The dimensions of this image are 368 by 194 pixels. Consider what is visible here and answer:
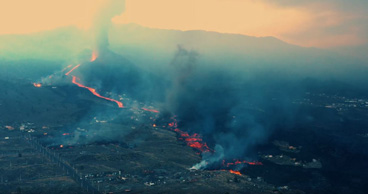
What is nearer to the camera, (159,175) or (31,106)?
(159,175)

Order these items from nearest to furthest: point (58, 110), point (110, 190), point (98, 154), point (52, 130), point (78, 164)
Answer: point (110, 190), point (78, 164), point (98, 154), point (52, 130), point (58, 110)

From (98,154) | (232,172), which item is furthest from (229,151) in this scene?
(98,154)

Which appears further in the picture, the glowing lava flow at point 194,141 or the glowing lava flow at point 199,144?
the glowing lava flow at point 194,141

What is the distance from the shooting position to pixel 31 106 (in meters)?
160

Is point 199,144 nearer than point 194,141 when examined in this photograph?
Yes

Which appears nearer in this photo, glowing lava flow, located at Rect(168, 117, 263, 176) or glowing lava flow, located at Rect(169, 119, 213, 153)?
glowing lava flow, located at Rect(168, 117, 263, 176)

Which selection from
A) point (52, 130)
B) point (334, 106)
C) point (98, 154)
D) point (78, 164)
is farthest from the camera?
point (334, 106)

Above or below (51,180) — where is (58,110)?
above

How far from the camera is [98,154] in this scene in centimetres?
10062

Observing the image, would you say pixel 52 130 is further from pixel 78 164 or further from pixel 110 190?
pixel 110 190

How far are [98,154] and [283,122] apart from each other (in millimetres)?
73428

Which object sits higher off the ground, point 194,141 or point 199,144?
point 194,141

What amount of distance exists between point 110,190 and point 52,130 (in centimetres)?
6479

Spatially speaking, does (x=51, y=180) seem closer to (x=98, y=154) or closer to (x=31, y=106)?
(x=98, y=154)
